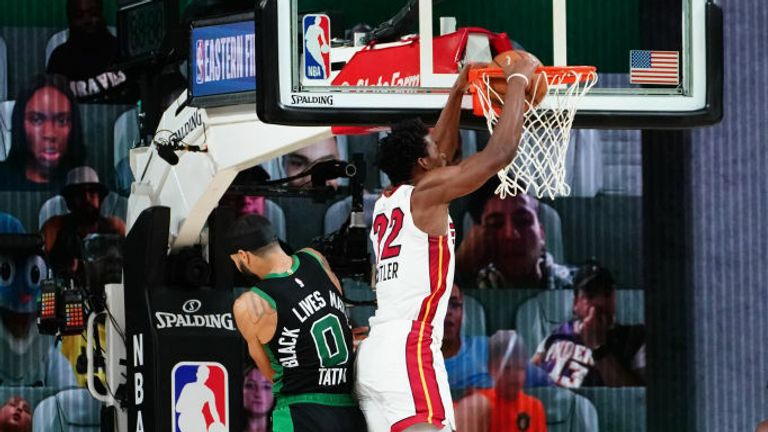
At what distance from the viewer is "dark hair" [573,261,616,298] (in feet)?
38.6

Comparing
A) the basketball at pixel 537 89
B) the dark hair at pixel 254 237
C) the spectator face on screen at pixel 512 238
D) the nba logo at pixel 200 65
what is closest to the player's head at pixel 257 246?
the dark hair at pixel 254 237

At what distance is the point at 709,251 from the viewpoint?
39.5ft

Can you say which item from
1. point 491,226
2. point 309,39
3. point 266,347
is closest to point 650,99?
point 309,39

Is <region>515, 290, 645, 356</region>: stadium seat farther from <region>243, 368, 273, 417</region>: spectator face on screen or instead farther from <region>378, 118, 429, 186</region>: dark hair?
<region>378, 118, 429, 186</region>: dark hair

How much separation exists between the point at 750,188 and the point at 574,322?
1831 mm

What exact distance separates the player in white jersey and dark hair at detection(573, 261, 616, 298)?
563cm

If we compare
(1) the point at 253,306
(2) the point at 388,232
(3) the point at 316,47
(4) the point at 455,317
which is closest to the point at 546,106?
(2) the point at 388,232

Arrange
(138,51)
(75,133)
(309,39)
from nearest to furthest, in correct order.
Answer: (309,39) < (138,51) < (75,133)

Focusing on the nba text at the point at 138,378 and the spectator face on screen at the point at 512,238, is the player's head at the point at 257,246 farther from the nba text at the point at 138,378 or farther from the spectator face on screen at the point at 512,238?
the spectator face on screen at the point at 512,238

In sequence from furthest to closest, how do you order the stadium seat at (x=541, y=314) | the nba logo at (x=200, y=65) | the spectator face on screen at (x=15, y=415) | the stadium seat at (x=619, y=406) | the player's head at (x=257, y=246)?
the stadium seat at (x=619, y=406) < the stadium seat at (x=541, y=314) < the spectator face on screen at (x=15, y=415) < the nba logo at (x=200, y=65) < the player's head at (x=257, y=246)

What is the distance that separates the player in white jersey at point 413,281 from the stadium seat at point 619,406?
5744 mm

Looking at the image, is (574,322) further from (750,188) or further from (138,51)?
(138,51)

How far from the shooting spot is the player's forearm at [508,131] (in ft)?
19.2

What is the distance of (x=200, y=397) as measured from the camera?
29.6 ft
